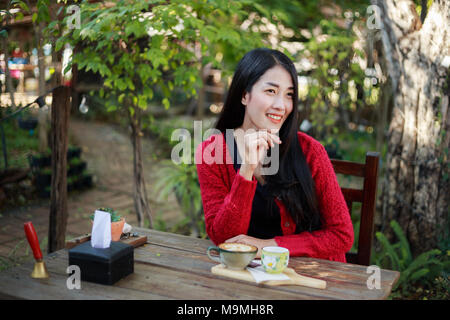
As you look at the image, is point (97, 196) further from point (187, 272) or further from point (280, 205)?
point (187, 272)

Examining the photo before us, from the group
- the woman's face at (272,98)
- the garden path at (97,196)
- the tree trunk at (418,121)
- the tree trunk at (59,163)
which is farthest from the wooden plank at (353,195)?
the garden path at (97,196)

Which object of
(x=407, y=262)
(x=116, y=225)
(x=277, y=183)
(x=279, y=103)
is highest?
(x=279, y=103)

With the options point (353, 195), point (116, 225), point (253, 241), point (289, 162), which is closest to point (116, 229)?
point (116, 225)

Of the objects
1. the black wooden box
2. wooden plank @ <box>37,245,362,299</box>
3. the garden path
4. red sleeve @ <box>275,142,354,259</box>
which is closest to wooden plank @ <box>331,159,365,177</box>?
red sleeve @ <box>275,142,354,259</box>

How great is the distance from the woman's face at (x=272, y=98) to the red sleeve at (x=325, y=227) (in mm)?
234

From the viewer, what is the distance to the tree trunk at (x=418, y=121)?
2734mm

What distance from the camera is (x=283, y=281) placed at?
1.37 meters

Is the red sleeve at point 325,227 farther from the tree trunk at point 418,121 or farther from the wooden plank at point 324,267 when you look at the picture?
the tree trunk at point 418,121

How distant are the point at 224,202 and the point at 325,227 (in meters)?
0.43

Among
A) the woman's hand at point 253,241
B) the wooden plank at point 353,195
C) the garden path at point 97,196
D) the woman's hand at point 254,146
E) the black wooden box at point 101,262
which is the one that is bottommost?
the garden path at point 97,196

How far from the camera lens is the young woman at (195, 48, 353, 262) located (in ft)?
5.58

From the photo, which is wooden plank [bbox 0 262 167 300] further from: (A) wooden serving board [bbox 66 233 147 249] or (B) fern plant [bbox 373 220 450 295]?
(B) fern plant [bbox 373 220 450 295]

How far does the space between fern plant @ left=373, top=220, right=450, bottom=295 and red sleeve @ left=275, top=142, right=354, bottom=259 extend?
1197 mm

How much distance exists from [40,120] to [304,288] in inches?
169
